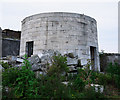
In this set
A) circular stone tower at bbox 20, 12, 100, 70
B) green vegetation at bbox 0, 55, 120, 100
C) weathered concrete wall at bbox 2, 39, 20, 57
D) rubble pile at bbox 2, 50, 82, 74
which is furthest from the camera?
weathered concrete wall at bbox 2, 39, 20, 57

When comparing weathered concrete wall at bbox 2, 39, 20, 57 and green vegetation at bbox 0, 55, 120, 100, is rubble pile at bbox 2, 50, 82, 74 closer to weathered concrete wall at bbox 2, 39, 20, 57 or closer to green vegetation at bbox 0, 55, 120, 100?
green vegetation at bbox 0, 55, 120, 100

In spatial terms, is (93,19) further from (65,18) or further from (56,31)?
(56,31)

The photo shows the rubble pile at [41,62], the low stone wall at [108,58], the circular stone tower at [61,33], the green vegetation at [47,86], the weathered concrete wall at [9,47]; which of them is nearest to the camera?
the green vegetation at [47,86]

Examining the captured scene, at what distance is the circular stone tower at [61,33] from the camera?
26.9 ft

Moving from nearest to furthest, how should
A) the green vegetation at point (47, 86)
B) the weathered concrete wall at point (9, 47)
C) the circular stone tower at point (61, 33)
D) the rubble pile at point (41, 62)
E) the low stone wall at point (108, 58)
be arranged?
the green vegetation at point (47, 86)
the rubble pile at point (41, 62)
the circular stone tower at point (61, 33)
the low stone wall at point (108, 58)
the weathered concrete wall at point (9, 47)

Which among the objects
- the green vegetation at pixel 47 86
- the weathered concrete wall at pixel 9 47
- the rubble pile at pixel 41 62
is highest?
the weathered concrete wall at pixel 9 47

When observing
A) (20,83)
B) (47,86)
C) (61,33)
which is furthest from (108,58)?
(20,83)

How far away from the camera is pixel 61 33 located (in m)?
8.27

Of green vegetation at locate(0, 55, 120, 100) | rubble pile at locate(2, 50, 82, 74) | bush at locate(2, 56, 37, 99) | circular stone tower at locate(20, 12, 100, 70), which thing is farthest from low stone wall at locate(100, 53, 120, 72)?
bush at locate(2, 56, 37, 99)

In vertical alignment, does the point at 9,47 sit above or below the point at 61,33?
below

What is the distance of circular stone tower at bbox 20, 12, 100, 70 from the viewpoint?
8195 millimetres

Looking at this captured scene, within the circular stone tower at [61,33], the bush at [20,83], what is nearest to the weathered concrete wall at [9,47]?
the circular stone tower at [61,33]

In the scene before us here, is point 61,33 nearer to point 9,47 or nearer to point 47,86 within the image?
point 47,86

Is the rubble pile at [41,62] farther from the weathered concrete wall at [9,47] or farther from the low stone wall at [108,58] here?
the weathered concrete wall at [9,47]
